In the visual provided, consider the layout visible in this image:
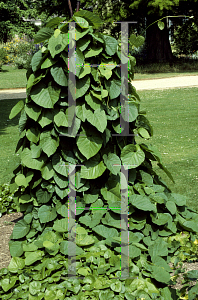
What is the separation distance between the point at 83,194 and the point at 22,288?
0.77 metres

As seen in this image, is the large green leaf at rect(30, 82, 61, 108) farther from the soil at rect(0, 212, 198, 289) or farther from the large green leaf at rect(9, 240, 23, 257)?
the soil at rect(0, 212, 198, 289)

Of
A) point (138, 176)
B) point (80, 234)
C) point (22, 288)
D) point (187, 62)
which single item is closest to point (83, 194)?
point (80, 234)

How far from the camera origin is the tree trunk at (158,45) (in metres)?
21.8

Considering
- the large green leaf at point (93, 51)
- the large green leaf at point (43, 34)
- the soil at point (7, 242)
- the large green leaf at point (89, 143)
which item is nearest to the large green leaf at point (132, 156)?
the large green leaf at point (89, 143)

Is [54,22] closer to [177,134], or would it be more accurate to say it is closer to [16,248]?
[16,248]

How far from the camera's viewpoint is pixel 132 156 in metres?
2.49

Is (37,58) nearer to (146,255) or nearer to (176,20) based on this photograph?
(146,255)

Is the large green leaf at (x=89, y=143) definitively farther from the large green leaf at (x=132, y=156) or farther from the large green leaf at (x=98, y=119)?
the large green leaf at (x=132, y=156)

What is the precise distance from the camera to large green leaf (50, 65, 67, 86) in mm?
2291

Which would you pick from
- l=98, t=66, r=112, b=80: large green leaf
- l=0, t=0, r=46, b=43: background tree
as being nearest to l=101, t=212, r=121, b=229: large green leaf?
l=98, t=66, r=112, b=80: large green leaf

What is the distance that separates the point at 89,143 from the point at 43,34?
85 centimetres

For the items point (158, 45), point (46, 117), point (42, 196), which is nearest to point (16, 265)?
point (42, 196)

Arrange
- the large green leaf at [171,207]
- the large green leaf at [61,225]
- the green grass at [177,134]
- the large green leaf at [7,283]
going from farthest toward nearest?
the green grass at [177,134] → the large green leaf at [171,207] → the large green leaf at [61,225] → the large green leaf at [7,283]

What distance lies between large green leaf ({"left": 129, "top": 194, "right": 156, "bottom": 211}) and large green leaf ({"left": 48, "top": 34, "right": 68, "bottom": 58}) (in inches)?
47.2
